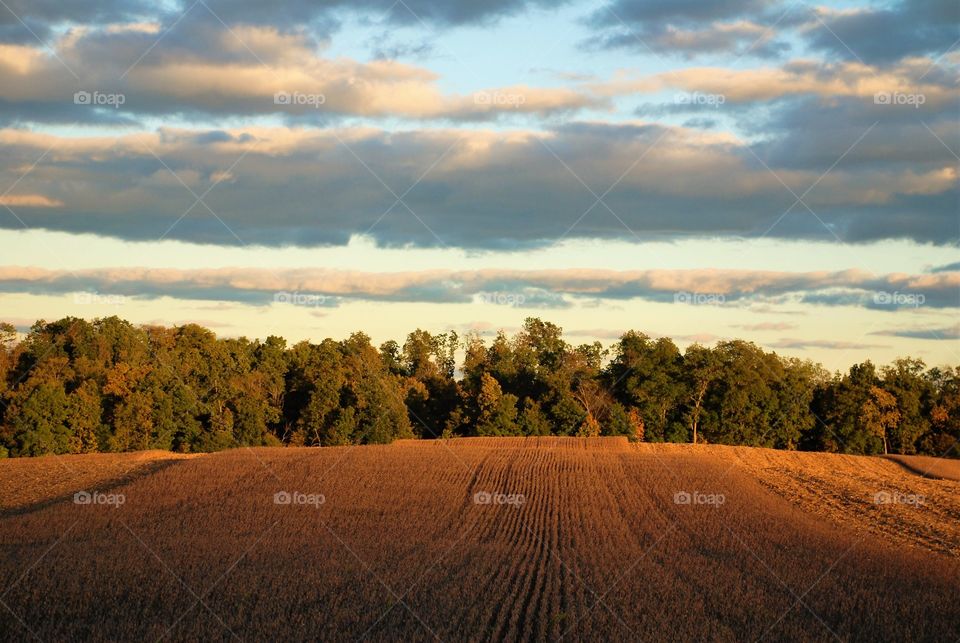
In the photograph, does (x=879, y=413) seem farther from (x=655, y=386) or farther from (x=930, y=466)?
(x=655, y=386)

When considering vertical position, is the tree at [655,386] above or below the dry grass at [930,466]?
above

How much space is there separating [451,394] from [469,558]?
2584 inches

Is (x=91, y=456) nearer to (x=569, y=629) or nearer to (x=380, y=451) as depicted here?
(x=380, y=451)

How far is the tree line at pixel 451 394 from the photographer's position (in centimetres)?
7225

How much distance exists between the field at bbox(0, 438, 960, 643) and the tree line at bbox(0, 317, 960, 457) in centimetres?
2595

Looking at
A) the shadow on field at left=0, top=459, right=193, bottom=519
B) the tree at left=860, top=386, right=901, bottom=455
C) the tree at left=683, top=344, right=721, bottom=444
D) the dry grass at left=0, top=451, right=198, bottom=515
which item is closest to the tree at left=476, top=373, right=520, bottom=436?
the tree at left=683, top=344, right=721, bottom=444

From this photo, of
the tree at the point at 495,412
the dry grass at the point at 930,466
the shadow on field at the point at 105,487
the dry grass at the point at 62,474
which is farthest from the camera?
the tree at the point at 495,412

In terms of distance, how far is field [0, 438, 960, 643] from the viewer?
655 inches

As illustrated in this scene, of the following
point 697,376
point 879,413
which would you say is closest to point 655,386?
point 697,376

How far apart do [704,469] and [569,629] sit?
124 ft

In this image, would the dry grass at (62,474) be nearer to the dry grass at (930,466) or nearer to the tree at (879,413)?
the dry grass at (930,466)

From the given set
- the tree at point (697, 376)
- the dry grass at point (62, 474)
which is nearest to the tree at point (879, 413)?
the tree at point (697, 376)

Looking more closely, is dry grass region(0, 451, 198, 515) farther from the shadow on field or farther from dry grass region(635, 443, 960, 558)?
dry grass region(635, 443, 960, 558)

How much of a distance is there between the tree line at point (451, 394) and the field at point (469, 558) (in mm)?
25949
